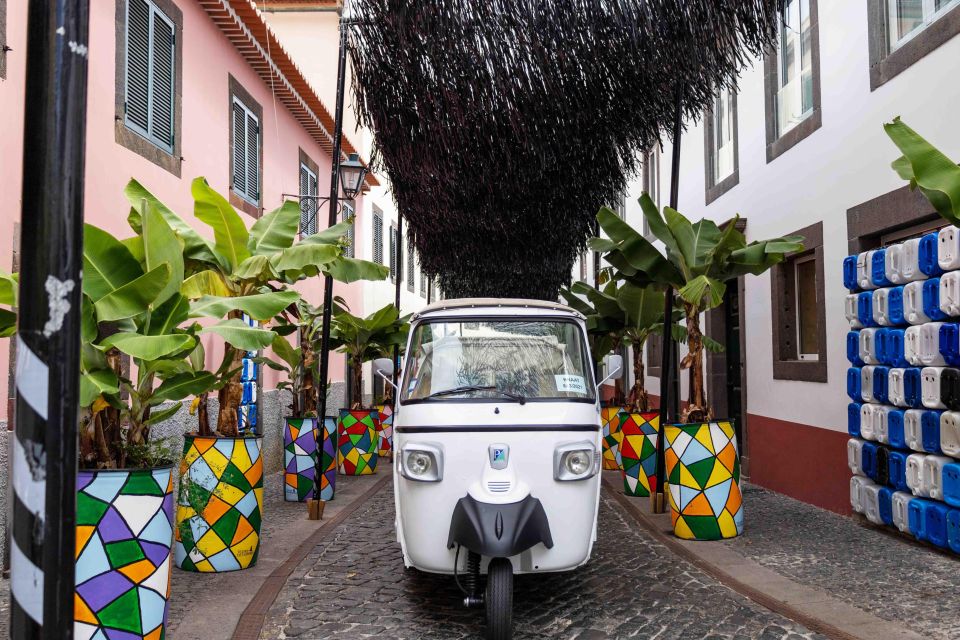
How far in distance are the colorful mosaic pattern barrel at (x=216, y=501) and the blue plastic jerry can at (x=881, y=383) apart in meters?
5.56

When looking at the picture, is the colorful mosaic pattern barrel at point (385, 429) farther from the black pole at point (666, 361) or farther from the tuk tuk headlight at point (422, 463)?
the tuk tuk headlight at point (422, 463)

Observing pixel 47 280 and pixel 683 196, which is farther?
pixel 683 196

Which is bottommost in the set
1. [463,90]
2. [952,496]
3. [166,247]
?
[952,496]

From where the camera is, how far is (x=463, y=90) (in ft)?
26.9

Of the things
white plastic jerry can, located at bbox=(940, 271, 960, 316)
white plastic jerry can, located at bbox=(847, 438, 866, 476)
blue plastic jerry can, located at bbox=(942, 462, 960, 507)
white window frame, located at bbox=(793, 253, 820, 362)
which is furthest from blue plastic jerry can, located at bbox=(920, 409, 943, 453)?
white window frame, located at bbox=(793, 253, 820, 362)

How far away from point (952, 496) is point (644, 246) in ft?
11.1

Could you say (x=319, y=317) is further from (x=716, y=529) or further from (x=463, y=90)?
(x=716, y=529)

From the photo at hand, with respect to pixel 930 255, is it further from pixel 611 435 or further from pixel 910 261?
pixel 611 435

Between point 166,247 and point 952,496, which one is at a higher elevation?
point 166,247

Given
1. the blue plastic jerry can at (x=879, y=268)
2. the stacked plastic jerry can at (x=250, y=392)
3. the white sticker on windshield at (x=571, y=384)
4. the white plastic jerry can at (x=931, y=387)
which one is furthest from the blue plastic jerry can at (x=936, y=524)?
the stacked plastic jerry can at (x=250, y=392)

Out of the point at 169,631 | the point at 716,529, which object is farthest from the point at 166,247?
the point at 716,529

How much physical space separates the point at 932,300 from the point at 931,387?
0.71 metres

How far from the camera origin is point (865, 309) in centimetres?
781

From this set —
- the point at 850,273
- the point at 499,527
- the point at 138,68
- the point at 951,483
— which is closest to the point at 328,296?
the point at 138,68
